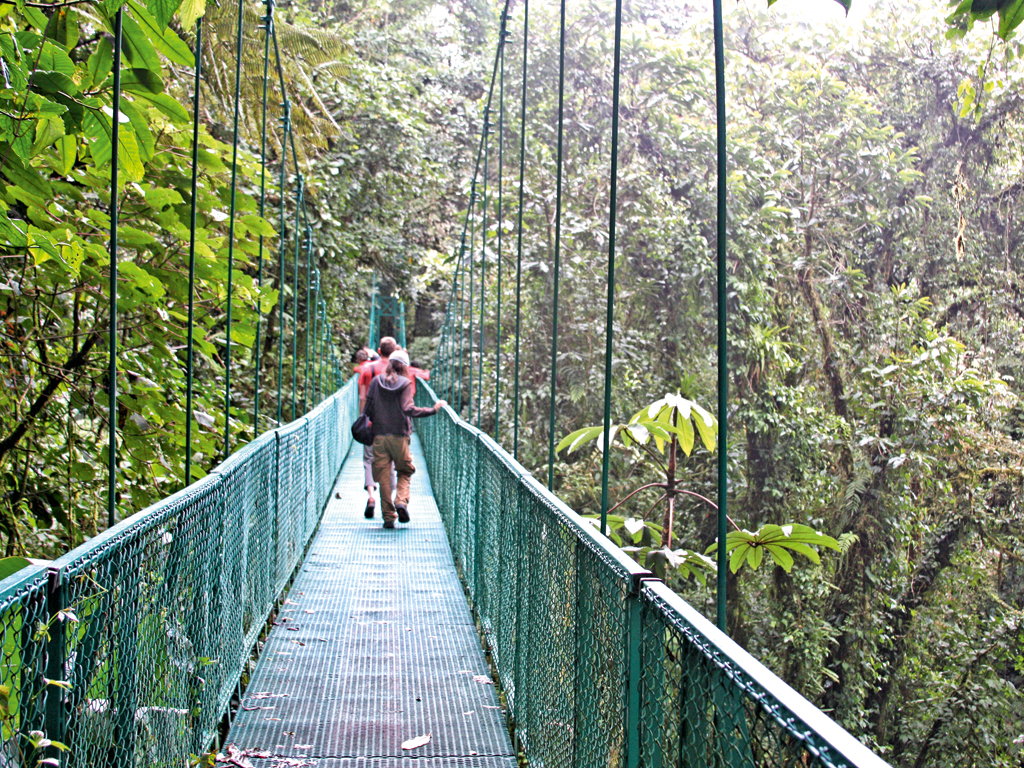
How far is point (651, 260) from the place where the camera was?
28.8ft

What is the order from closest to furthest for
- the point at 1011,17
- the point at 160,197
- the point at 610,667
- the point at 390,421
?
the point at 1011,17 → the point at 610,667 → the point at 160,197 → the point at 390,421

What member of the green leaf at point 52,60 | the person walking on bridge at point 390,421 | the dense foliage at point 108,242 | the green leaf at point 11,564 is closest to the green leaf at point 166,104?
the dense foliage at point 108,242

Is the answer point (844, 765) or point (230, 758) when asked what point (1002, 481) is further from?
point (844, 765)

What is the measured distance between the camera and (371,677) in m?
2.83

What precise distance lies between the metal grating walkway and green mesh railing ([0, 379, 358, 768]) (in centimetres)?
15

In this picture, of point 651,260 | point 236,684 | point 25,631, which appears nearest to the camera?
point 25,631

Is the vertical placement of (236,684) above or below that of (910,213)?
below

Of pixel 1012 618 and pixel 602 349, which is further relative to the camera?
pixel 602 349

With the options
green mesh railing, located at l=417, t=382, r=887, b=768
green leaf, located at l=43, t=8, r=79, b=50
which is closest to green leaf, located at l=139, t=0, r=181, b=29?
green leaf, located at l=43, t=8, r=79, b=50

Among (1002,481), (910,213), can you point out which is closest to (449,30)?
(910,213)

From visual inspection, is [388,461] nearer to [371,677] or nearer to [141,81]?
[371,677]

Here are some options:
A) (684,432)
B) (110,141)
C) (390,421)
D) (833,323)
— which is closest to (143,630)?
(110,141)

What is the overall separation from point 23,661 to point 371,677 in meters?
1.93

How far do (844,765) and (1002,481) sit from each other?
814 cm
